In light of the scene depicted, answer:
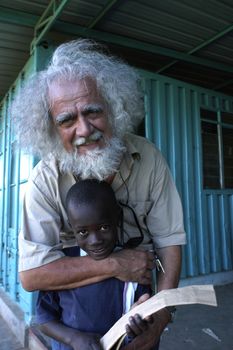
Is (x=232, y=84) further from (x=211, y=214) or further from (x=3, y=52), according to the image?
(x=3, y=52)

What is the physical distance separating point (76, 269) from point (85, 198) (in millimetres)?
304

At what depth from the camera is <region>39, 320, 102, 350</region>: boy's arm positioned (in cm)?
120

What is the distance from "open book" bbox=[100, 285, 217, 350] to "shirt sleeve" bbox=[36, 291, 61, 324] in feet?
1.19

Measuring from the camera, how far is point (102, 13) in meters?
3.15

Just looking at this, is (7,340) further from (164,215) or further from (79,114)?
(79,114)

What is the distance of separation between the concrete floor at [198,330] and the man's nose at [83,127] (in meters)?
2.21

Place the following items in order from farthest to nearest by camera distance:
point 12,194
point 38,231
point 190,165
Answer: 1. point 12,194
2. point 190,165
3. point 38,231

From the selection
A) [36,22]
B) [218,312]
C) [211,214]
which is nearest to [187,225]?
[211,214]

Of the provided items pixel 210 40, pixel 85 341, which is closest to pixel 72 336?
pixel 85 341

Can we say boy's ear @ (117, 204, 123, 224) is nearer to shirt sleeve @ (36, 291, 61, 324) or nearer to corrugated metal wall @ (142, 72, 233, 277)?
shirt sleeve @ (36, 291, 61, 324)

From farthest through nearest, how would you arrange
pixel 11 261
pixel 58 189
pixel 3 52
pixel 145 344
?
pixel 11 261
pixel 3 52
pixel 58 189
pixel 145 344

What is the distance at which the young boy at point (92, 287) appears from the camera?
4.25ft

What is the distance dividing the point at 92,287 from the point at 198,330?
7.28 ft

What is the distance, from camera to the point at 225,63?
14.5 ft
